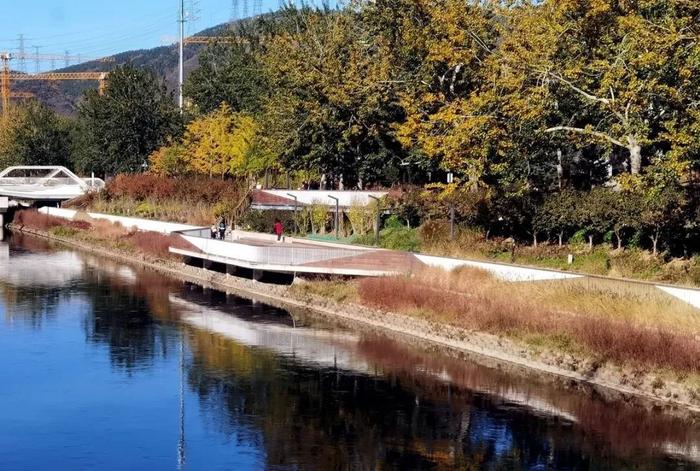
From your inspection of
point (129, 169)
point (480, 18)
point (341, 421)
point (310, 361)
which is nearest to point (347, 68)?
point (480, 18)

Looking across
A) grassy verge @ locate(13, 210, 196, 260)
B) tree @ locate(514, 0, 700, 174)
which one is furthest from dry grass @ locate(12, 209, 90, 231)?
tree @ locate(514, 0, 700, 174)

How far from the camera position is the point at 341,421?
94.0 feet

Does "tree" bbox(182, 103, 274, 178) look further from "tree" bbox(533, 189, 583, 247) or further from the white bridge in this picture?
"tree" bbox(533, 189, 583, 247)

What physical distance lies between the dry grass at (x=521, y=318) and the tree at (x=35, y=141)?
9805 cm

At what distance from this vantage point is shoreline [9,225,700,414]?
29.8 metres

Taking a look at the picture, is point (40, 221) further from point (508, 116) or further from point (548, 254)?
point (548, 254)

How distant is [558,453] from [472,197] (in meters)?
23.4

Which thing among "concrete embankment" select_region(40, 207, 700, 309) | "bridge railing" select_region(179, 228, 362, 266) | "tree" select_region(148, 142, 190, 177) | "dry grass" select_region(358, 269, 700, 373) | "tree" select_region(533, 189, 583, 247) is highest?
"tree" select_region(148, 142, 190, 177)

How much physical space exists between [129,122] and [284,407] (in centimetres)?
8190

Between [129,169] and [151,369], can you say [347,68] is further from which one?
[129,169]

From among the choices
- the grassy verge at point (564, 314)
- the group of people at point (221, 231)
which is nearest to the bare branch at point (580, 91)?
the grassy verge at point (564, 314)

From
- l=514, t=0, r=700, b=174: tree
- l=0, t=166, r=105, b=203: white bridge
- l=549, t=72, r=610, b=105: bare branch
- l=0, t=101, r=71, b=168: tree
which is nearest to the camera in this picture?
l=514, t=0, r=700, b=174: tree

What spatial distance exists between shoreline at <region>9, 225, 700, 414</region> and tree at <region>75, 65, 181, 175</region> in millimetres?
52929

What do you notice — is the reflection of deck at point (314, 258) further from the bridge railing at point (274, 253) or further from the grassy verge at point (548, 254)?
the grassy verge at point (548, 254)
